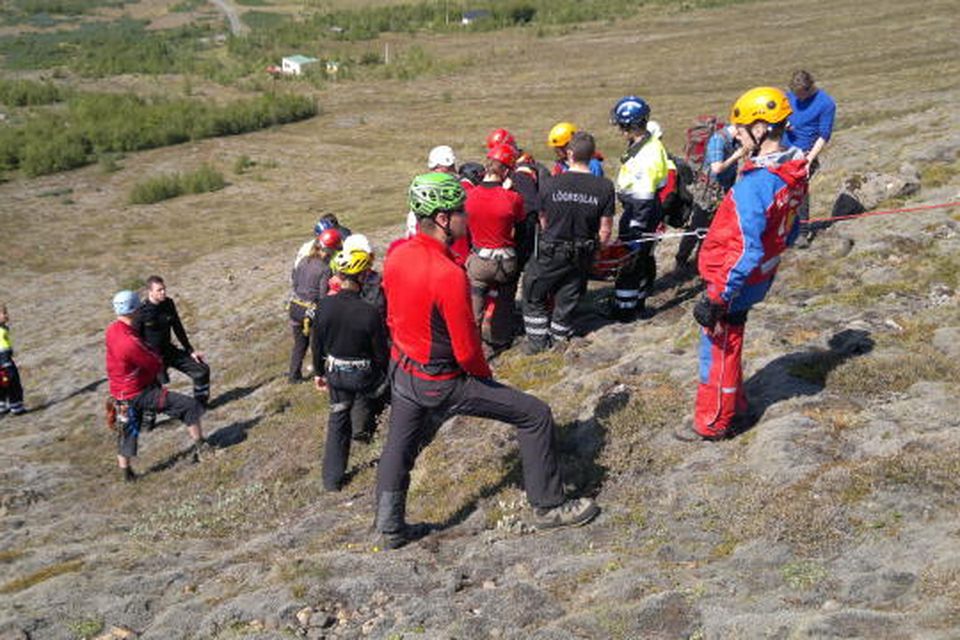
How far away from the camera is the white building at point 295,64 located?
219 feet

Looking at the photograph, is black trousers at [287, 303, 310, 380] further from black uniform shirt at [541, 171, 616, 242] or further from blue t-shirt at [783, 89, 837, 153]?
blue t-shirt at [783, 89, 837, 153]

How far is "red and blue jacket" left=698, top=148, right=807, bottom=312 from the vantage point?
6.52 metres

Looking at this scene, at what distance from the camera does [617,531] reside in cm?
678

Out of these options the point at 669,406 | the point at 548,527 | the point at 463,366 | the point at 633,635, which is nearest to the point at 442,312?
the point at 463,366

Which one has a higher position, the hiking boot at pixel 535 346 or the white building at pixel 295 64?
the white building at pixel 295 64

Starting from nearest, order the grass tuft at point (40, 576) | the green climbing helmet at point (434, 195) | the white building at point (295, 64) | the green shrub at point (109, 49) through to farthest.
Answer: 1. the green climbing helmet at point (434, 195)
2. the grass tuft at point (40, 576)
3. the white building at point (295, 64)
4. the green shrub at point (109, 49)

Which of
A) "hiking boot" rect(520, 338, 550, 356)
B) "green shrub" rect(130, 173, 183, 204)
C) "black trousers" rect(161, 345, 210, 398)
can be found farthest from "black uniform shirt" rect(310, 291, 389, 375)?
"green shrub" rect(130, 173, 183, 204)

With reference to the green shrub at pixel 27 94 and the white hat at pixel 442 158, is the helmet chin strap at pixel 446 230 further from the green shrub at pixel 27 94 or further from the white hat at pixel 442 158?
the green shrub at pixel 27 94

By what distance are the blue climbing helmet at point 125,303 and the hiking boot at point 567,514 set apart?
21.4 feet

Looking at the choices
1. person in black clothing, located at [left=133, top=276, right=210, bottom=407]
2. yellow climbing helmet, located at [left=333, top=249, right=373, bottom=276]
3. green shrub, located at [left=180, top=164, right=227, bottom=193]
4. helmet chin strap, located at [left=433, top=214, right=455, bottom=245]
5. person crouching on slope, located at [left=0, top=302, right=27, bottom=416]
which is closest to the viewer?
helmet chin strap, located at [left=433, top=214, right=455, bottom=245]

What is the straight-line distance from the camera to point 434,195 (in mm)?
6324

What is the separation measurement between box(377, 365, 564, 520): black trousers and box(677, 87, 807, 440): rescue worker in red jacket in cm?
155

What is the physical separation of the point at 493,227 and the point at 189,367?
626cm

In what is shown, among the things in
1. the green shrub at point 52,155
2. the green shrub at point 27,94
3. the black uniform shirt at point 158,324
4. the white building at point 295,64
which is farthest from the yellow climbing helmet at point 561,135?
the white building at point 295,64
